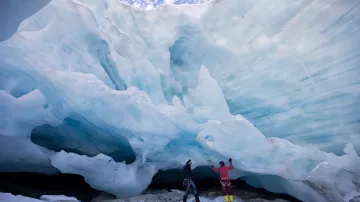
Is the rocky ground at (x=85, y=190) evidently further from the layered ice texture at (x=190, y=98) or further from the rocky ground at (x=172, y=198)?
the layered ice texture at (x=190, y=98)

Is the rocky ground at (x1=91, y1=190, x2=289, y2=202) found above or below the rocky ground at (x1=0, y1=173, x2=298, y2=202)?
below

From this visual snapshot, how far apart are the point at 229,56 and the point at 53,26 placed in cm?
456

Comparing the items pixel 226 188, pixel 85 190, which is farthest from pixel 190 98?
pixel 85 190

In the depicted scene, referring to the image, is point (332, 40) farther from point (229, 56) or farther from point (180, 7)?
point (180, 7)

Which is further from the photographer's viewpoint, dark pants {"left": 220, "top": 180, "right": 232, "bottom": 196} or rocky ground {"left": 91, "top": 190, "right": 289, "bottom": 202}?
rocky ground {"left": 91, "top": 190, "right": 289, "bottom": 202}

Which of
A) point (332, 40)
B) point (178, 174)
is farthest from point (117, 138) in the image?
point (332, 40)

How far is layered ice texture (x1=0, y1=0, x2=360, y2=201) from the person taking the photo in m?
5.05

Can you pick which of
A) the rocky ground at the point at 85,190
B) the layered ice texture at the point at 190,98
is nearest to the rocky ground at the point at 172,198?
the rocky ground at the point at 85,190

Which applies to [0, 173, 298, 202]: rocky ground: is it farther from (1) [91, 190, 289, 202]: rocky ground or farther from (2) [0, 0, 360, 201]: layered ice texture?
(2) [0, 0, 360, 201]: layered ice texture

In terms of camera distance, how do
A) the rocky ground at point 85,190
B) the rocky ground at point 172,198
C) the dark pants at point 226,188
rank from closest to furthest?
1. the dark pants at point 226,188
2. the rocky ground at point 172,198
3. the rocky ground at point 85,190

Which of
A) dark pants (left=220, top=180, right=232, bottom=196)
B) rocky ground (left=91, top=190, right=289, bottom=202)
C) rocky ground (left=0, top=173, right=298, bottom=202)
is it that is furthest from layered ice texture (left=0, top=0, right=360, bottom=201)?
dark pants (left=220, top=180, right=232, bottom=196)

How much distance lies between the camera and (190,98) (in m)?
6.64

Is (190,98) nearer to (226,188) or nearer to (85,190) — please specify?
(226,188)

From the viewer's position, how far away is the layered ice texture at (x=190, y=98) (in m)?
5.05
